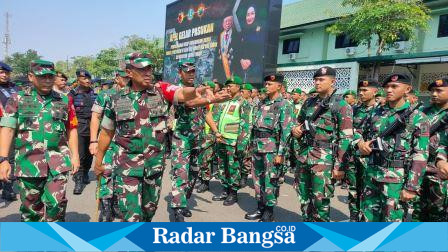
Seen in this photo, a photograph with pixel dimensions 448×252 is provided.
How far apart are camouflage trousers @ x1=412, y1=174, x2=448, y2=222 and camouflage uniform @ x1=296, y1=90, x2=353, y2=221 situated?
0.91m

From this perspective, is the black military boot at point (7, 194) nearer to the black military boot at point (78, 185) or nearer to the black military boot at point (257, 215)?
the black military boot at point (78, 185)

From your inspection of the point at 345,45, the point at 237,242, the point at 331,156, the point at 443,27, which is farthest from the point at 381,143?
the point at 345,45

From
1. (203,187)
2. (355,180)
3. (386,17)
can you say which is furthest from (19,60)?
(355,180)

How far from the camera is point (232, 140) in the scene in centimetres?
601

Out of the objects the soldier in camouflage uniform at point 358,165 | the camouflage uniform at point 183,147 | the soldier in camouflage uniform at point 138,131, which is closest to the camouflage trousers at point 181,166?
the camouflage uniform at point 183,147

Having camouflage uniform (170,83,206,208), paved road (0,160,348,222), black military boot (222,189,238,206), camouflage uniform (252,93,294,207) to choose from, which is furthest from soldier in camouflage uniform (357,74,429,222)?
black military boot (222,189,238,206)

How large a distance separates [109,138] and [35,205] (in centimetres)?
106

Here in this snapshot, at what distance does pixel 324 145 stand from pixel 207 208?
7.28 feet

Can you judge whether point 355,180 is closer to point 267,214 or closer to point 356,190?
A: point 356,190

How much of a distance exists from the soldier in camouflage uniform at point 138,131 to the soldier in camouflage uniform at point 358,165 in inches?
88.3

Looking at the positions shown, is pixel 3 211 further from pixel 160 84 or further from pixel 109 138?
pixel 160 84

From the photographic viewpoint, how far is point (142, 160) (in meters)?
2.98

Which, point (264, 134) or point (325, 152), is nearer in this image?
point (325, 152)

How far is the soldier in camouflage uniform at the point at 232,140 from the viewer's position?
581 cm
